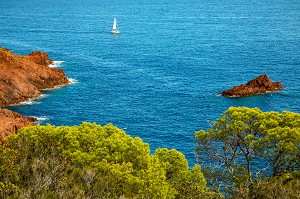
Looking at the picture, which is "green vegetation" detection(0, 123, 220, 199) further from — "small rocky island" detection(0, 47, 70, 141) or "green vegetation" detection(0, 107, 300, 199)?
"small rocky island" detection(0, 47, 70, 141)

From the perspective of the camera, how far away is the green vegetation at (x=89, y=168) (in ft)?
149

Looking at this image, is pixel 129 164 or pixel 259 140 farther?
pixel 259 140

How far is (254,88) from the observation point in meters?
138

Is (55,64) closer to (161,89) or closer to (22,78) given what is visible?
(22,78)

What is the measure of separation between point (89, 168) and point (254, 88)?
9727 cm

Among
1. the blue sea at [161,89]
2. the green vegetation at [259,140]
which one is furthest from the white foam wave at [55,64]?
the green vegetation at [259,140]

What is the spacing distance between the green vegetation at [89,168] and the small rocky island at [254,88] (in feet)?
266

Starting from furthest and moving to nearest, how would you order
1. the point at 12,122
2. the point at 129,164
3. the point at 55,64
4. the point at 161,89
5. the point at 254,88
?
the point at 55,64 → the point at 161,89 → the point at 254,88 → the point at 12,122 → the point at 129,164

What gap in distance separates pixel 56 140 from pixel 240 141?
24.0 meters

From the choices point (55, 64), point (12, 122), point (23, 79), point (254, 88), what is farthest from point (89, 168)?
point (55, 64)

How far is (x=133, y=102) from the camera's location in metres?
130

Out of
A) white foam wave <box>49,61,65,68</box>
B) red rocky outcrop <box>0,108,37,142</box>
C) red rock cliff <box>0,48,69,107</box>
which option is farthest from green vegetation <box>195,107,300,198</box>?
white foam wave <box>49,61,65,68</box>

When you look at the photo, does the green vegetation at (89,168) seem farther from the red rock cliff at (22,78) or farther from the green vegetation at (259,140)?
the red rock cliff at (22,78)

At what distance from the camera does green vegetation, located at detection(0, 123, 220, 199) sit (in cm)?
4544
